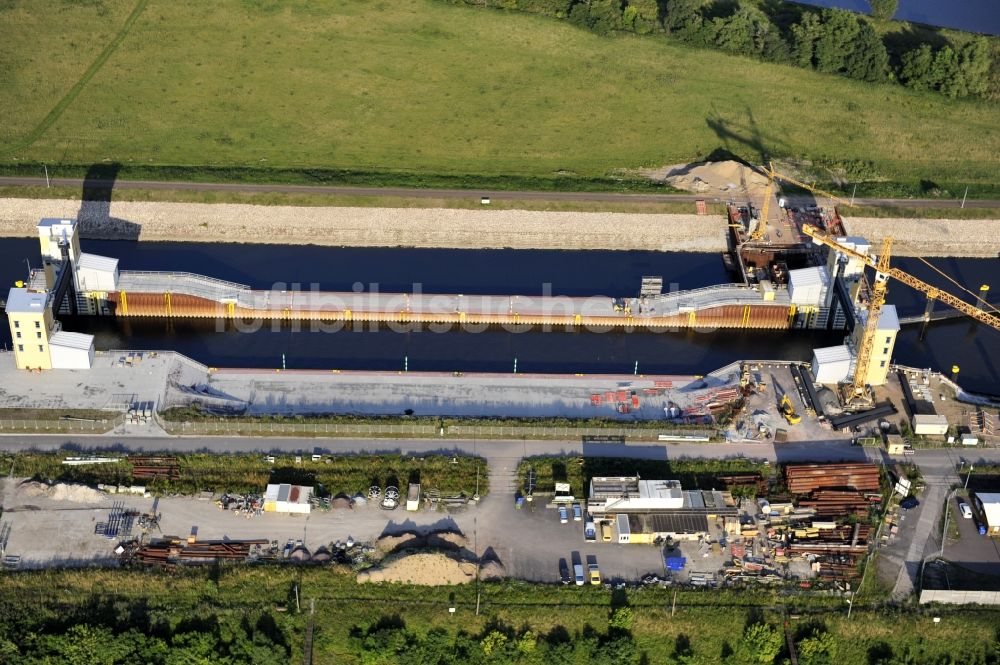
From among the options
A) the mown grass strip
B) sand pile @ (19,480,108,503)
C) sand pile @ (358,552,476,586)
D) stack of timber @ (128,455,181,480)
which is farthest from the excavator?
the mown grass strip

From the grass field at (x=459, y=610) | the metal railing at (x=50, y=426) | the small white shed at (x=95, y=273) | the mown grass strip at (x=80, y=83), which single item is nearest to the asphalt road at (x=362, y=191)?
the mown grass strip at (x=80, y=83)

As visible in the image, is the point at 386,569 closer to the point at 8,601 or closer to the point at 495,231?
the point at 8,601

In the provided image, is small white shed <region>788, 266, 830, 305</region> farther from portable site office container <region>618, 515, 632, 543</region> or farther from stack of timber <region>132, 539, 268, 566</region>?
stack of timber <region>132, 539, 268, 566</region>

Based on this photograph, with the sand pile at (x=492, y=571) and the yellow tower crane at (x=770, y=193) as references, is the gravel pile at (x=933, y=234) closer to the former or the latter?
the yellow tower crane at (x=770, y=193)

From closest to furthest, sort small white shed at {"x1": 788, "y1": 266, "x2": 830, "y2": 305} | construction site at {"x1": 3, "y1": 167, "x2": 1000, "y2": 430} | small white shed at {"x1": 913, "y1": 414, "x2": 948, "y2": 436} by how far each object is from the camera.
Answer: small white shed at {"x1": 913, "y1": 414, "x2": 948, "y2": 436}, construction site at {"x1": 3, "y1": 167, "x2": 1000, "y2": 430}, small white shed at {"x1": 788, "y1": 266, "x2": 830, "y2": 305}

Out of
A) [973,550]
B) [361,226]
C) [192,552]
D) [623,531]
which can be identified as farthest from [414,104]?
[973,550]

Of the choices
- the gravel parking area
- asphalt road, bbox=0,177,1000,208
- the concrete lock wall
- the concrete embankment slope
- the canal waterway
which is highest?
asphalt road, bbox=0,177,1000,208
